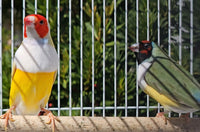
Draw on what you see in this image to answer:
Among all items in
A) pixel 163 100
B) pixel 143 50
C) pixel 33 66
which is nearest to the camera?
pixel 33 66

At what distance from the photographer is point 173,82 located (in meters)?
1.52

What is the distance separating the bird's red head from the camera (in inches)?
53.6

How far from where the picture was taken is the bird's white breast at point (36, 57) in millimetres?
1358

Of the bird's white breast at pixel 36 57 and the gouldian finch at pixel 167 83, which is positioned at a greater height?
the bird's white breast at pixel 36 57

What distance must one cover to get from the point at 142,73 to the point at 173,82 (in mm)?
129

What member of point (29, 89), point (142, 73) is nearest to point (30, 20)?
point (29, 89)

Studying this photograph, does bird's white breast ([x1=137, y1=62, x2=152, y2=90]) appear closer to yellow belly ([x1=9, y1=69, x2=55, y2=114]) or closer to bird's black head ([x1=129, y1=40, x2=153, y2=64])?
bird's black head ([x1=129, y1=40, x2=153, y2=64])

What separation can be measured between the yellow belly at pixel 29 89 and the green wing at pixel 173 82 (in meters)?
0.41

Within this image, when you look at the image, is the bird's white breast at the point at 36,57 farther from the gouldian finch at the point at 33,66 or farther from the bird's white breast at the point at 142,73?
the bird's white breast at the point at 142,73

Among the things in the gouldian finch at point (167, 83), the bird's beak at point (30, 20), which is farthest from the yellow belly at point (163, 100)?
the bird's beak at point (30, 20)

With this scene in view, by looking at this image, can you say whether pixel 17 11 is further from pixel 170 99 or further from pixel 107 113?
pixel 170 99

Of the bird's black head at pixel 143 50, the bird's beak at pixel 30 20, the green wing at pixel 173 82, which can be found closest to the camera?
the bird's beak at pixel 30 20

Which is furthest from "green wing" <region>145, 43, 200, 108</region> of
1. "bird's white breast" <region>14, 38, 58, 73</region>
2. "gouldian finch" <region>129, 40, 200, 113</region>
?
"bird's white breast" <region>14, 38, 58, 73</region>

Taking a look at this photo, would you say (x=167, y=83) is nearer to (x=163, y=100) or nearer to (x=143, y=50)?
(x=163, y=100)
